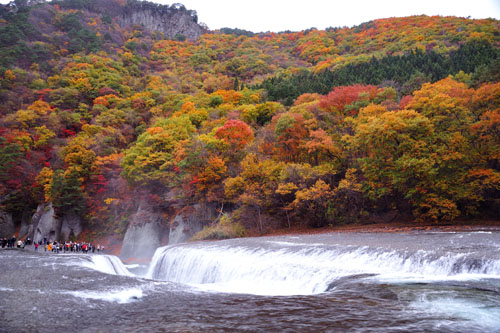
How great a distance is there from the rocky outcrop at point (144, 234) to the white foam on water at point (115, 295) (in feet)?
101

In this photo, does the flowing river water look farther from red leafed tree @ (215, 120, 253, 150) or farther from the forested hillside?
red leafed tree @ (215, 120, 253, 150)

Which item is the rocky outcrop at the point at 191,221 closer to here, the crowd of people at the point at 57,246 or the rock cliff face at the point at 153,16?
the crowd of people at the point at 57,246

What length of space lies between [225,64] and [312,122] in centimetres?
6293

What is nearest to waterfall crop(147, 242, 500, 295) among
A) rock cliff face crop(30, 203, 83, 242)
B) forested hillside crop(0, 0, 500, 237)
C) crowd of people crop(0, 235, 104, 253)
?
forested hillside crop(0, 0, 500, 237)

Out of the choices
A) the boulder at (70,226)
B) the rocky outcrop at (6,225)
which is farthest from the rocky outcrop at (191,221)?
the rocky outcrop at (6,225)

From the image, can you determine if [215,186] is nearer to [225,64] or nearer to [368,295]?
[368,295]

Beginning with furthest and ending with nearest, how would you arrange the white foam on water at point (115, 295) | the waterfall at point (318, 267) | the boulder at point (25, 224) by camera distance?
the boulder at point (25, 224)
the waterfall at point (318, 267)
the white foam on water at point (115, 295)

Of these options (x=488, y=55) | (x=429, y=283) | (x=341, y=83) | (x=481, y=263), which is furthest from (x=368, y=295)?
(x=488, y=55)

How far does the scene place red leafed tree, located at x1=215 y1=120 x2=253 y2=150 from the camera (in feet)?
126

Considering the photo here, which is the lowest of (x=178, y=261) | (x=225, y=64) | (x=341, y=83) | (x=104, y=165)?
(x=178, y=261)

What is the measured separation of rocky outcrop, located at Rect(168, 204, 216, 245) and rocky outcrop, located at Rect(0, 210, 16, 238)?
1235 inches

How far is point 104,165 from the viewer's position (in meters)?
48.9

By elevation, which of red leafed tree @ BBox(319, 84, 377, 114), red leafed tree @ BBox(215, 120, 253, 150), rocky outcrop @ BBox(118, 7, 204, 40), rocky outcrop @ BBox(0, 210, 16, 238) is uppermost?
rocky outcrop @ BBox(118, 7, 204, 40)

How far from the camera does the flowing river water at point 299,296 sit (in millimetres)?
7000
